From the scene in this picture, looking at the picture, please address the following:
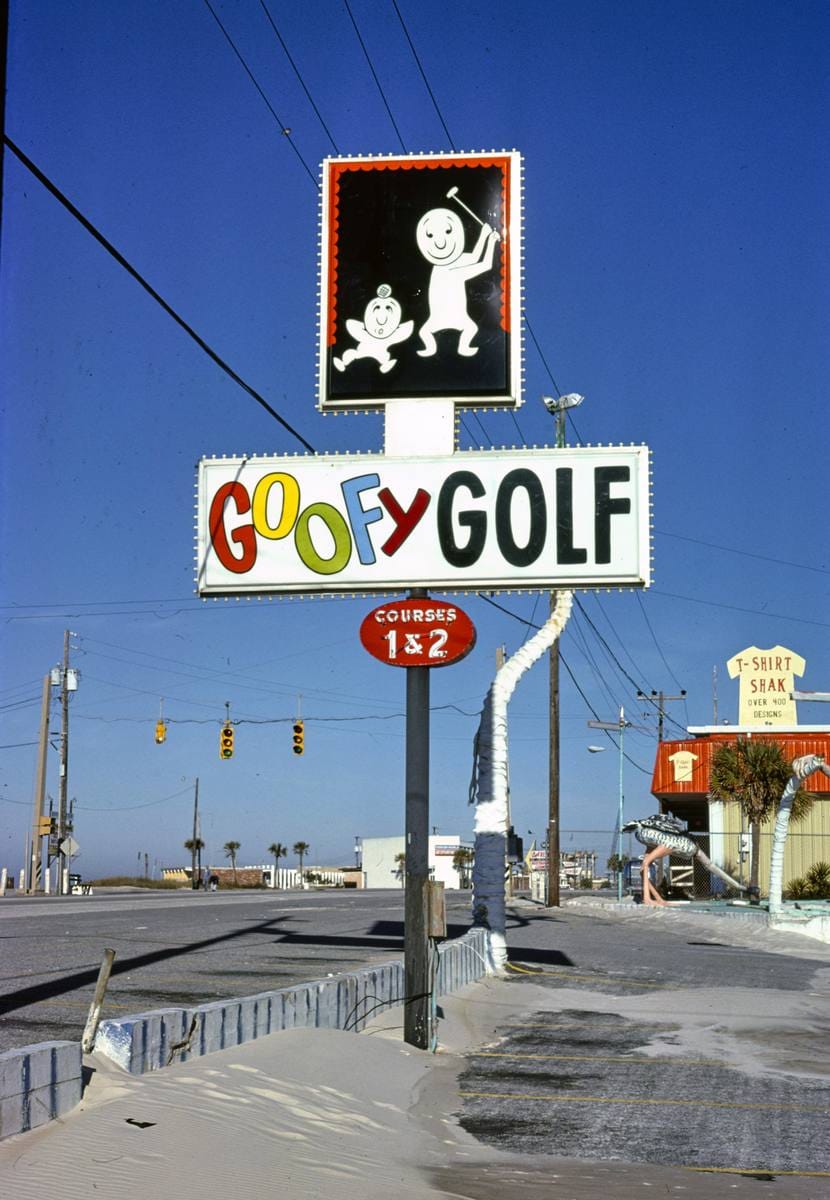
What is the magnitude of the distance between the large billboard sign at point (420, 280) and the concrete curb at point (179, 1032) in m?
7.04

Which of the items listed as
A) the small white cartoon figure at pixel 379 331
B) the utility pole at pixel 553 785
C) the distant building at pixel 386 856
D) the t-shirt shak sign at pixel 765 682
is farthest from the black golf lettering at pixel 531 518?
the distant building at pixel 386 856

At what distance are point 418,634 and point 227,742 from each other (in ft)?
119

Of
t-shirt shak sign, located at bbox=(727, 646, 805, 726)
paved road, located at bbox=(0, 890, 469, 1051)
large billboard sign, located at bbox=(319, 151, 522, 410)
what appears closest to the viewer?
paved road, located at bbox=(0, 890, 469, 1051)

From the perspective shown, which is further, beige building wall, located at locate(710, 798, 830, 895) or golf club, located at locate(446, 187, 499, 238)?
beige building wall, located at locate(710, 798, 830, 895)

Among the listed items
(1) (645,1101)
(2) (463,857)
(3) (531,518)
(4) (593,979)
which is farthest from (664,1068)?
(2) (463,857)

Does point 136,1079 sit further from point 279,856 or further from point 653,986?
point 279,856

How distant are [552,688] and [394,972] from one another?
2744cm

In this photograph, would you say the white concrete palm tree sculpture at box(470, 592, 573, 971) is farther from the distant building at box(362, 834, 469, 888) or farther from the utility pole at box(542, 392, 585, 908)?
the distant building at box(362, 834, 469, 888)

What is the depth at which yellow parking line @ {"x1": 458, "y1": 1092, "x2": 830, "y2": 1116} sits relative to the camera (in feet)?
36.7

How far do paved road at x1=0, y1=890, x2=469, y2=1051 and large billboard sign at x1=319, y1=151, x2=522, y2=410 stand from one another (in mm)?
7596

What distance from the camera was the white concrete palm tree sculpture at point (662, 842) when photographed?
44453 mm

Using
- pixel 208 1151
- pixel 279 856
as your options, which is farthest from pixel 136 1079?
pixel 279 856

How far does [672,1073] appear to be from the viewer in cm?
1270

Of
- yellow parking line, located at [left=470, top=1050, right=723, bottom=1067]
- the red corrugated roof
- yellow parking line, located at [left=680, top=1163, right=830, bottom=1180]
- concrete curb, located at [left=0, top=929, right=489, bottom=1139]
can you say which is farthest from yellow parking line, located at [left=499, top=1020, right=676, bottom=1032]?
the red corrugated roof
